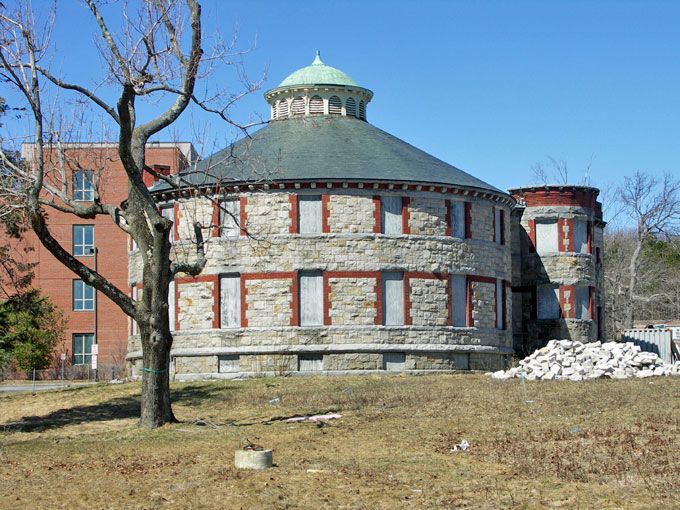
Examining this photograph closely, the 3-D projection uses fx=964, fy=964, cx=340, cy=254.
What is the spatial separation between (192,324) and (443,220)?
10431 millimetres

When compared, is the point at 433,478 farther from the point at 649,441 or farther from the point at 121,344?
the point at 121,344

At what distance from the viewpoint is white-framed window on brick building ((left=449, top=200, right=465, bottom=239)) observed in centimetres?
3766

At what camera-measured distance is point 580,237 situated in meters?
43.2

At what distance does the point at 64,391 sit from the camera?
33.5 m

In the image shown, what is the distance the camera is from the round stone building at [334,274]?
35531 mm

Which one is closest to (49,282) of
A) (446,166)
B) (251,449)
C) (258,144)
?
(258,144)

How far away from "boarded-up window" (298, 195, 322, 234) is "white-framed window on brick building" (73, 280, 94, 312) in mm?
32121

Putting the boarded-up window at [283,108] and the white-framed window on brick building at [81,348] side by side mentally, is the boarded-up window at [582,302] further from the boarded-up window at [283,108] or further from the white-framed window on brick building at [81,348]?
the white-framed window on brick building at [81,348]

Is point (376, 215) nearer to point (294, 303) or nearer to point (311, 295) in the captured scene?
point (311, 295)

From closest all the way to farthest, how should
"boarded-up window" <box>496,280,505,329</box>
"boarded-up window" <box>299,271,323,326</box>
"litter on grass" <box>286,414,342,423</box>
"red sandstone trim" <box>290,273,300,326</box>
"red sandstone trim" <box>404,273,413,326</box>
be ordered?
1. "litter on grass" <box>286,414,342,423</box>
2. "red sandstone trim" <box>290,273,300,326</box>
3. "boarded-up window" <box>299,271,323,326</box>
4. "red sandstone trim" <box>404,273,413,326</box>
5. "boarded-up window" <box>496,280,505,329</box>

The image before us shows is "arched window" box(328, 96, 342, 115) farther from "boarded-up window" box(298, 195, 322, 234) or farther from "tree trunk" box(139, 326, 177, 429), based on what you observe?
"tree trunk" box(139, 326, 177, 429)

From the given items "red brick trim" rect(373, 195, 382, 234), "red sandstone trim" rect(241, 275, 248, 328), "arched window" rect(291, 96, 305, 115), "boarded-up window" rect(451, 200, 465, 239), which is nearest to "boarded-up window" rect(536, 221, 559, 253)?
"boarded-up window" rect(451, 200, 465, 239)

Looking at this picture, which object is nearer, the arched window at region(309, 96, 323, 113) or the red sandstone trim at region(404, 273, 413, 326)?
the red sandstone trim at region(404, 273, 413, 326)

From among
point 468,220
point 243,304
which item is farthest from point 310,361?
point 468,220
